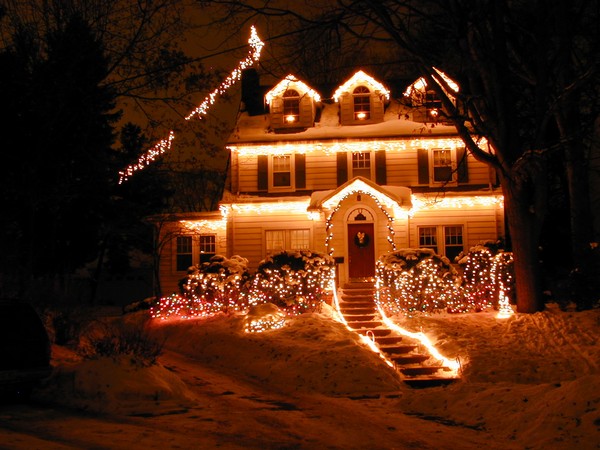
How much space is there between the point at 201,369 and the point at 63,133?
6.77 metres

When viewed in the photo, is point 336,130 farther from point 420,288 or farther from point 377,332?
point 377,332

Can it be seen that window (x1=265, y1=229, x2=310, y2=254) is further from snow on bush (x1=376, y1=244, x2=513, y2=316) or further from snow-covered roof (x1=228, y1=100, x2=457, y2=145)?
snow on bush (x1=376, y1=244, x2=513, y2=316)

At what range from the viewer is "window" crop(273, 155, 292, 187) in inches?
1016

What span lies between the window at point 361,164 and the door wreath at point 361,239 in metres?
2.46

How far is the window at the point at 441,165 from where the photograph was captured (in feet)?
82.8

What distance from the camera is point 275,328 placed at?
16.9 m

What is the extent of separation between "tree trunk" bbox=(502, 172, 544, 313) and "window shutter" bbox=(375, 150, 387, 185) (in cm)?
892

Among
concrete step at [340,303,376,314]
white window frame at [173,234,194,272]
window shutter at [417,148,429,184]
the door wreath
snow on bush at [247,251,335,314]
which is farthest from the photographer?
white window frame at [173,234,194,272]

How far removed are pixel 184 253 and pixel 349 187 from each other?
27.4ft

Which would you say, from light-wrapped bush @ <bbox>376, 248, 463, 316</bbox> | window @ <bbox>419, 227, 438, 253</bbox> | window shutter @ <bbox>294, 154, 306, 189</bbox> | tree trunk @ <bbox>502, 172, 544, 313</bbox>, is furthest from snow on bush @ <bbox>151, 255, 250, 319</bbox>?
tree trunk @ <bbox>502, 172, 544, 313</bbox>

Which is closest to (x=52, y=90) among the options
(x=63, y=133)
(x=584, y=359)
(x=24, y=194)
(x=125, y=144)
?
(x=63, y=133)

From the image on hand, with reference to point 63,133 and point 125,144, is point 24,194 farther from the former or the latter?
point 125,144

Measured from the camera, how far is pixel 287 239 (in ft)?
82.9

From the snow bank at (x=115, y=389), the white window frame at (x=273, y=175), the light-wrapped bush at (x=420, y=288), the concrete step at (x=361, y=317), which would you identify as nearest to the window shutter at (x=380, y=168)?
the white window frame at (x=273, y=175)
